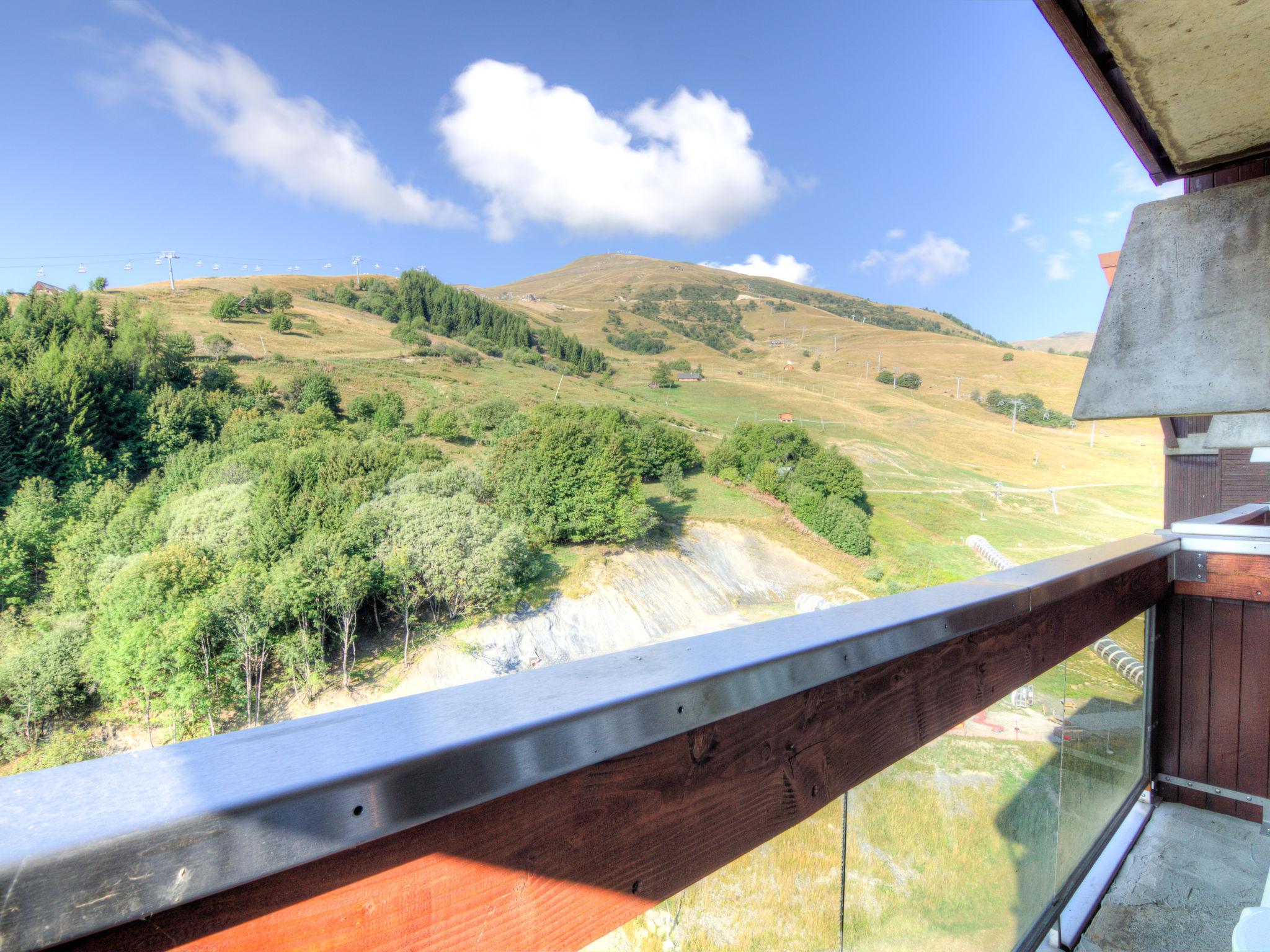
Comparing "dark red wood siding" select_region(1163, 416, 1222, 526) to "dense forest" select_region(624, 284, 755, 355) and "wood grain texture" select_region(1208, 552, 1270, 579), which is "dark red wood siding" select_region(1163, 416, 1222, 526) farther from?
"dense forest" select_region(624, 284, 755, 355)

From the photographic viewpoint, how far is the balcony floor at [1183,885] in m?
1.05

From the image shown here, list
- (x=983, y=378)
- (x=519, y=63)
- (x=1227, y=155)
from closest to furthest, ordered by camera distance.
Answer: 1. (x=1227, y=155)
2. (x=983, y=378)
3. (x=519, y=63)

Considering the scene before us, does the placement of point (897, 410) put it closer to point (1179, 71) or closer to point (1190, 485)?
point (1190, 485)

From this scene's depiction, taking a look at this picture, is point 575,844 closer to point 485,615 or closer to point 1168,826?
point 1168,826

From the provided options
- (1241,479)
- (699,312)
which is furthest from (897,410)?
(1241,479)

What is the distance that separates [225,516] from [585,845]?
21.2 m

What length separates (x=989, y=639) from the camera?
0.72m

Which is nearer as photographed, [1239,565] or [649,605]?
[1239,565]

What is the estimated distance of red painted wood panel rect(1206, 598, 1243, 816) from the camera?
1.32 meters

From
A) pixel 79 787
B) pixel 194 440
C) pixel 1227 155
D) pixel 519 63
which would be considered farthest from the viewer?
pixel 519 63

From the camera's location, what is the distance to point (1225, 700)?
1.34m

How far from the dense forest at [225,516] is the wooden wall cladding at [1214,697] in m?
16.5

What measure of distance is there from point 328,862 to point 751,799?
300mm

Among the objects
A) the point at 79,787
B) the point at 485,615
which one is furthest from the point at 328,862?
the point at 485,615
